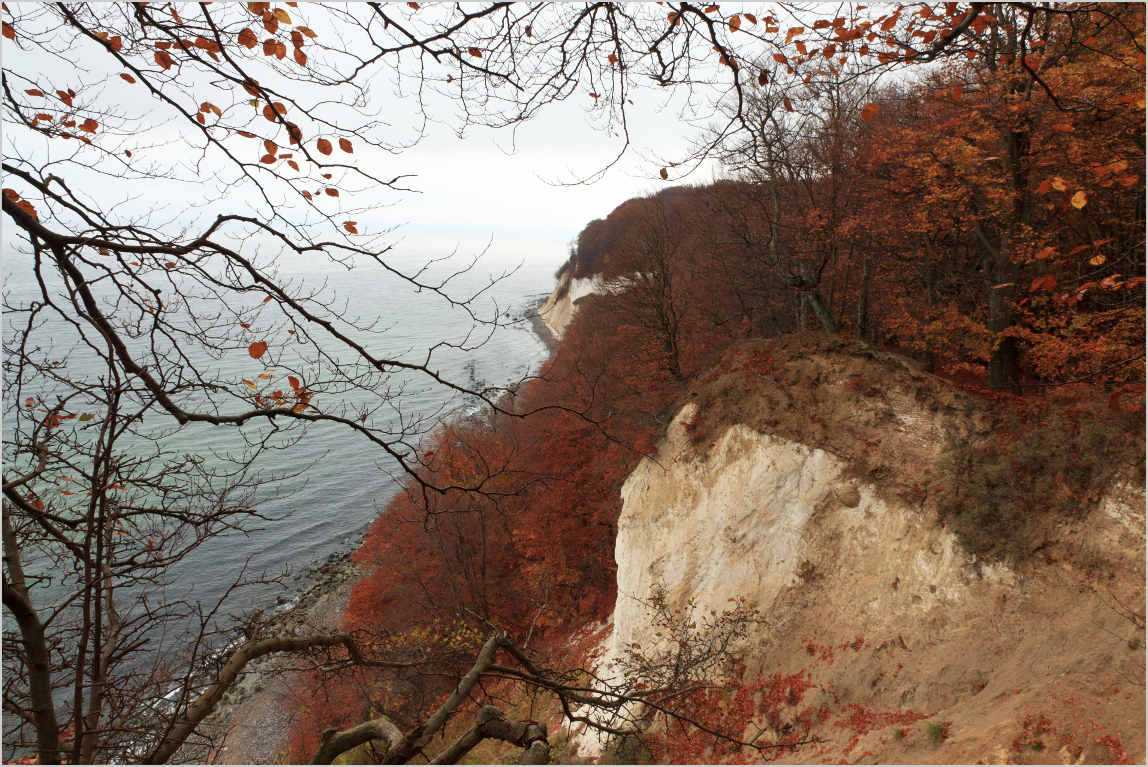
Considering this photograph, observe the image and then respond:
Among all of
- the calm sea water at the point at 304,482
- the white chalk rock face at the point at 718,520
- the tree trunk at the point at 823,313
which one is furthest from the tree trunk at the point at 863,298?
the calm sea water at the point at 304,482

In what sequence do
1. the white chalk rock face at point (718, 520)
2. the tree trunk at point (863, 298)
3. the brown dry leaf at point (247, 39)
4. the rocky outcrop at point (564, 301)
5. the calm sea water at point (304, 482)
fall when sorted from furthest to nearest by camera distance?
1. the rocky outcrop at point (564, 301)
2. the calm sea water at point (304, 482)
3. the tree trunk at point (863, 298)
4. the white chalk rock face at point (718, 520)
5. the brown dry leaf at point (247, 39)

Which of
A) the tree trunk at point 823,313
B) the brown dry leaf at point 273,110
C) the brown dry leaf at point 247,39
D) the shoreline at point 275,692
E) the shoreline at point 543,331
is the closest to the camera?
the brown dry leaf at point 273,110

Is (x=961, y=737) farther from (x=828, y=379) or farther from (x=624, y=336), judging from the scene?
(x=624, y=336)

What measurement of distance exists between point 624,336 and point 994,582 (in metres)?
15.8

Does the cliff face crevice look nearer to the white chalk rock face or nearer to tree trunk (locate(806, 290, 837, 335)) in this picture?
the white chalk rock face

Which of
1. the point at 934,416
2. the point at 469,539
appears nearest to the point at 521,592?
the point at 469,539

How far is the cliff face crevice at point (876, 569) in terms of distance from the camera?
7.69 metres

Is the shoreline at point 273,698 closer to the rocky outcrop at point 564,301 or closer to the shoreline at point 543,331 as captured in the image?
the rocky outcrop at point 564,301

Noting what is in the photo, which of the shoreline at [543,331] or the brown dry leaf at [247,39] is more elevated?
the shoreline at [543,331]

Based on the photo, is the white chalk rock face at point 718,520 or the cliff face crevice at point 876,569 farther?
the white chalk rock face at point 718,520

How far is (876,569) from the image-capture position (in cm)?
1087

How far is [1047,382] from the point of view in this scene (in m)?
11.4

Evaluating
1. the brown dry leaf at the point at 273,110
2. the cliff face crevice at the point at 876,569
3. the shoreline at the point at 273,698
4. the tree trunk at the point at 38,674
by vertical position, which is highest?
the brown dry leaf at the point at 273,110

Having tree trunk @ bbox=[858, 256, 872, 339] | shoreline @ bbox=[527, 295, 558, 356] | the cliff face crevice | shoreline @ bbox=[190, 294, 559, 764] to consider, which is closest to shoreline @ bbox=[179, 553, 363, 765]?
shoreline @ bbox=[190, 294, 559, 764]
